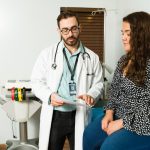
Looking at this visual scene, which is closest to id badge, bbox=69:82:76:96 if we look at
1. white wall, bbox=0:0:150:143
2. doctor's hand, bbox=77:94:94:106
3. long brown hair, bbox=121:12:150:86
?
doctor's hand, bbox=77:94:94:106

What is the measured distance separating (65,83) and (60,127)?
0.34 metres

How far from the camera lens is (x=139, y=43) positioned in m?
1.42

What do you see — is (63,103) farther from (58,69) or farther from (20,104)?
(20,104)

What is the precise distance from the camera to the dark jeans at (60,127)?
6.54ft

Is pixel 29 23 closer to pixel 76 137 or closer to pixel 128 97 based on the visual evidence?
pixel 76 137

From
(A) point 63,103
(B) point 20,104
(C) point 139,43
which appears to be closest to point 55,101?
(A) point 63,103

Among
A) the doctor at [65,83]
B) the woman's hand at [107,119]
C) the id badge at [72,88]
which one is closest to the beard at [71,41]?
the doctor at [65,83]

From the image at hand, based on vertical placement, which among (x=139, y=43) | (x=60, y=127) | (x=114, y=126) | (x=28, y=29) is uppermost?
(x=28, y=29)

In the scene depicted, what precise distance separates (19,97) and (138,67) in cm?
143

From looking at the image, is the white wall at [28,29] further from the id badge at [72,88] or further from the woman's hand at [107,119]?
the woman's hand at [107,119]

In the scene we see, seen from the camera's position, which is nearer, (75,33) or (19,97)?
(75,33)

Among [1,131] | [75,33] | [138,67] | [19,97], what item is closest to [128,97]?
[138,67]

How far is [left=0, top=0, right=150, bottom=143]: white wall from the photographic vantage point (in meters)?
3.02

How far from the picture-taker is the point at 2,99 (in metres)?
2.88
